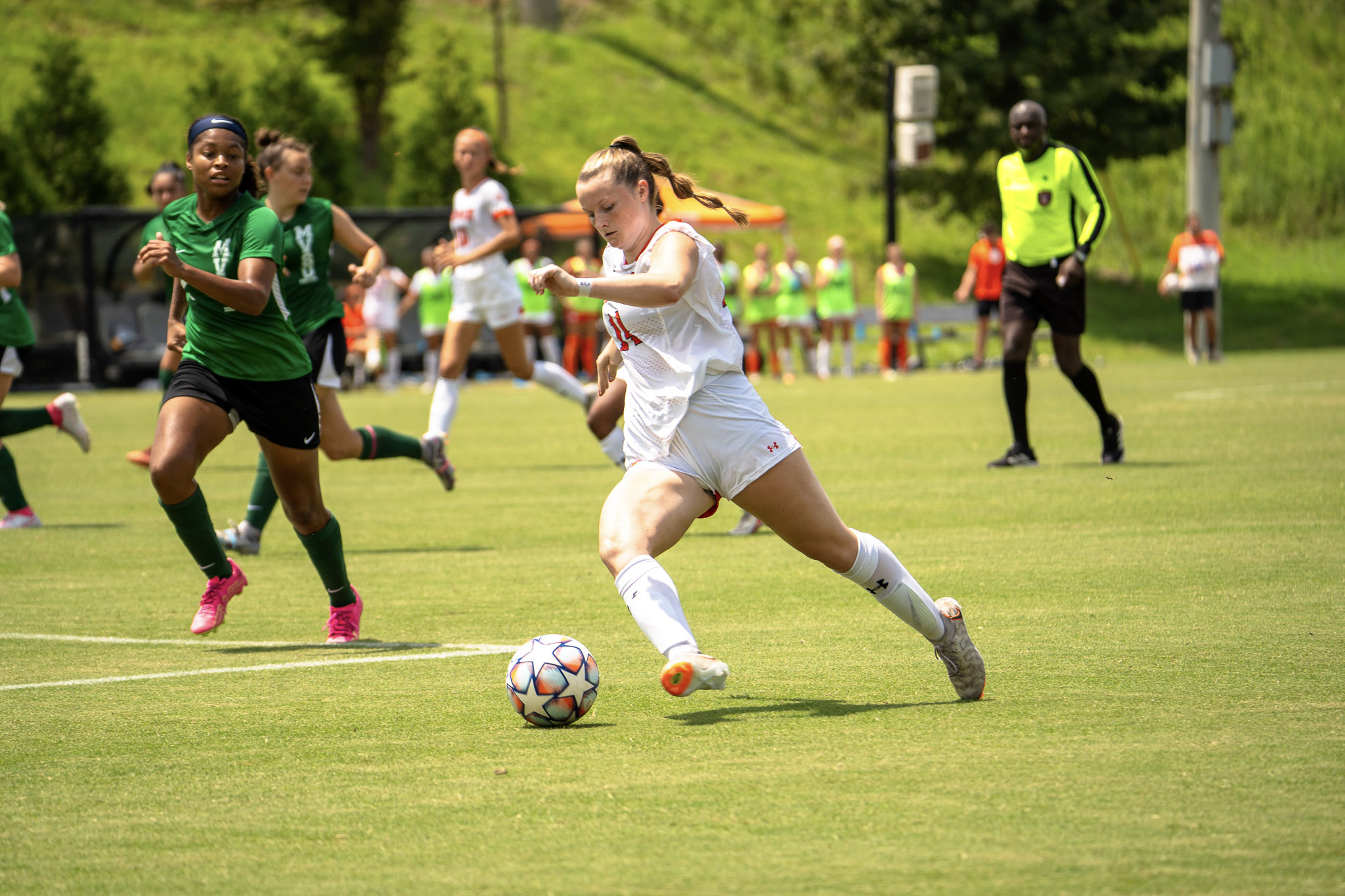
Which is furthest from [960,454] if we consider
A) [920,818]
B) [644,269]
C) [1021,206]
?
[920,818]

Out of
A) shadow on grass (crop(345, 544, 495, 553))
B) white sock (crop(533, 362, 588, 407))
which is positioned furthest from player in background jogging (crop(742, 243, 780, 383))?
shadow on grass (crop(345, 544, 495, 553))

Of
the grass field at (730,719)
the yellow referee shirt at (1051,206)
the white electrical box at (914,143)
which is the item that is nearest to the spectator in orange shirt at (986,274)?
the white electrical box at (914,143)

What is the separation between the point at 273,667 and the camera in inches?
233

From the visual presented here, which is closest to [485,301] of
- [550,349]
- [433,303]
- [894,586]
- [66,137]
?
[894,586]

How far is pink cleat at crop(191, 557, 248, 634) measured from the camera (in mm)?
6320

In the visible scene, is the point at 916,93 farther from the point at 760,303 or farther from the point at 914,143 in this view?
the point at 760,303

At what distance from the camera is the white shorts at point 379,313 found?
93.9 feet

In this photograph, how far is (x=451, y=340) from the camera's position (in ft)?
40.3

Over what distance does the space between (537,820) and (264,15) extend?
5278 centimetres

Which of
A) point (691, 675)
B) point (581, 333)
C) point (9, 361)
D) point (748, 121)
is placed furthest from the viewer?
point (748, 121)

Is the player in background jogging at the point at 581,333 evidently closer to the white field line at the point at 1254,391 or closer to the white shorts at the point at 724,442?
the white field line at the point at 1254,391

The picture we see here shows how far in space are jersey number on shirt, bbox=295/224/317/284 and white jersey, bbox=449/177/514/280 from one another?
3.54 meters

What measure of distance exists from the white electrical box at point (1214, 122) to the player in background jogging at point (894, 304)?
655 centimetres

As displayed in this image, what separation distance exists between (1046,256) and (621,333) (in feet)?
24.6
